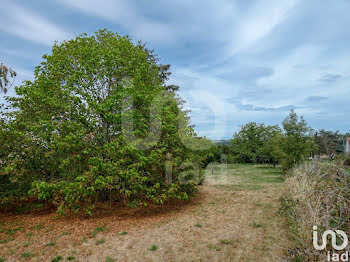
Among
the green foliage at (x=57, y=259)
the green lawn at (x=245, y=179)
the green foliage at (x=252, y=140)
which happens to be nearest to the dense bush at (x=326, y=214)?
the green foliage at (x=57, y=259)

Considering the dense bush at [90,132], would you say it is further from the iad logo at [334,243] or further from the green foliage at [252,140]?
the green foliage at [252,140]

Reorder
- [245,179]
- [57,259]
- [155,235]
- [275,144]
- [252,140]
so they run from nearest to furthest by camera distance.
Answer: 1. [57,259]
2. [155,235]
3. [245,179]
4. [275,144]
5. [252,140]

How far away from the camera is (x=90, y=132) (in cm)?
754

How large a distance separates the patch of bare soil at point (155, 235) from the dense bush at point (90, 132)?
0.77m

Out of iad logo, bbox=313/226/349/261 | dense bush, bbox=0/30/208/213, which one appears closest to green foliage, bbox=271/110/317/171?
dense bush, bbox=0/30/208/213

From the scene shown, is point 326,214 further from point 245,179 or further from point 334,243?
point 245,179

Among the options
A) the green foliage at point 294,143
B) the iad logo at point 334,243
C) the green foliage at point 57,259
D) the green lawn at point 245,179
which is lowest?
the green foliage at point 57,259

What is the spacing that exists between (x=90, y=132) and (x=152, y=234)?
418 cm

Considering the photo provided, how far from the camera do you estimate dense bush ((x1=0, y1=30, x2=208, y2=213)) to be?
7.00 metres

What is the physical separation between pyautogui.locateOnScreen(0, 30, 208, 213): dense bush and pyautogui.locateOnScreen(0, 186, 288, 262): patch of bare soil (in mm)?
773

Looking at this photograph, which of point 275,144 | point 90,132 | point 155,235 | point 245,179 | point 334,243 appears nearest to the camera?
point 334,243

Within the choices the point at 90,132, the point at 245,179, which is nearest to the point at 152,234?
the point at 90,132

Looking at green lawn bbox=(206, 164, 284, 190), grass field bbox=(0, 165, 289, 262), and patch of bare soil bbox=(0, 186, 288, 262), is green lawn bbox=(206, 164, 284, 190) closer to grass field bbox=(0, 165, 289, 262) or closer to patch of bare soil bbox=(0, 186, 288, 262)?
grass field bbox=(0, 165, 289, 262)

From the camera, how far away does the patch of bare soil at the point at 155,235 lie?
4.82 m
